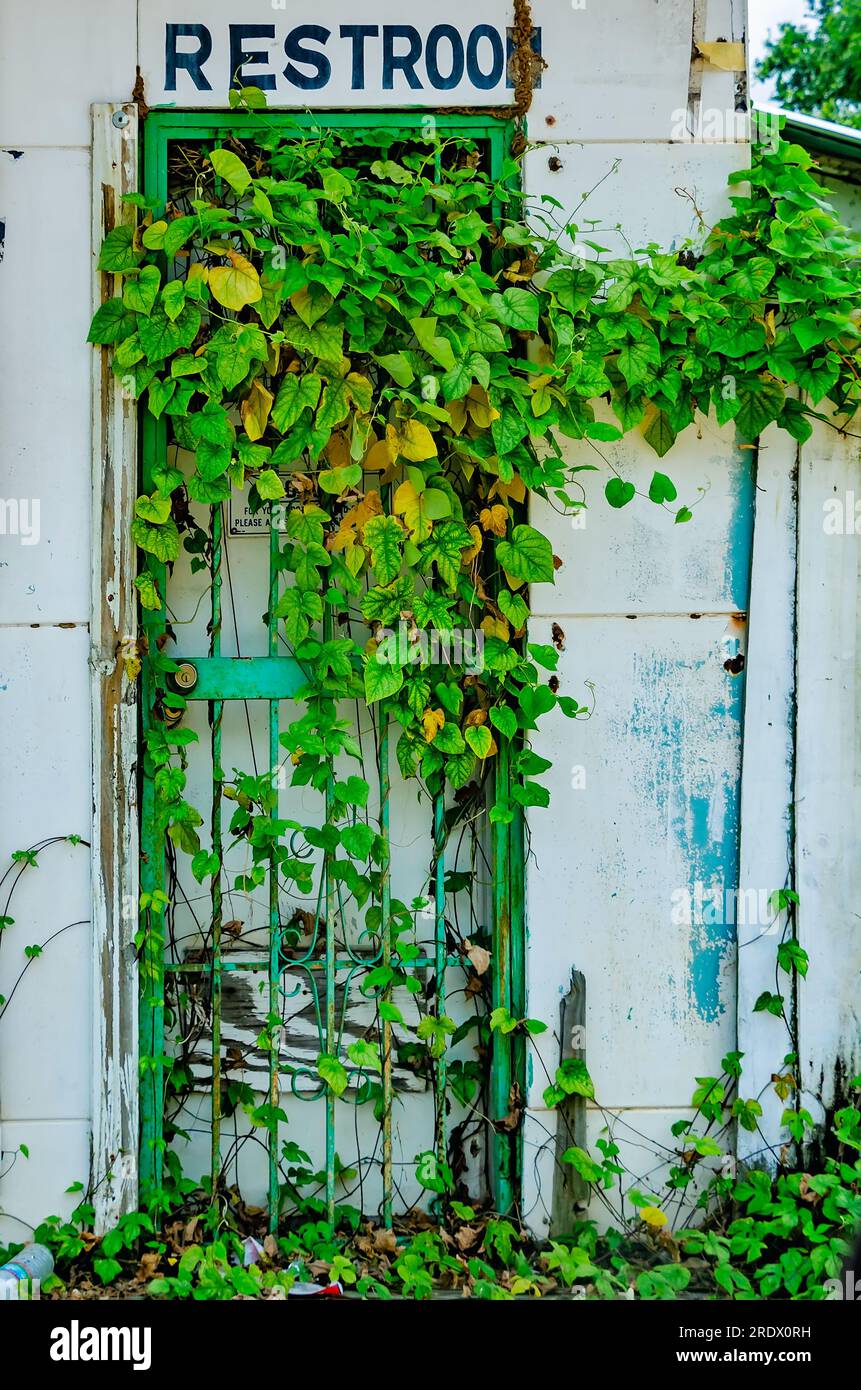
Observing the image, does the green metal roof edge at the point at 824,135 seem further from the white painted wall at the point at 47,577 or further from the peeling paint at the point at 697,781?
the white painted wall at the point at 47,577

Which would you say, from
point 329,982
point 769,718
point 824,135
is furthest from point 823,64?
point 329,982

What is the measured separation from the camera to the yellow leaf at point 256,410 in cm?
277

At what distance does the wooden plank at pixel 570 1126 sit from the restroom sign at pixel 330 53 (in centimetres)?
250

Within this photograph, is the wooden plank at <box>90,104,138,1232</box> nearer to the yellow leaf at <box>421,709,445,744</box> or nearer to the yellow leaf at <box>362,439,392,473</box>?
the yellow leaf at <box>362,439,392,473</box>

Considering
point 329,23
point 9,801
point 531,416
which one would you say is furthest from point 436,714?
point 329,23

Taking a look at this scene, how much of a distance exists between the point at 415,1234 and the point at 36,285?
2.82 meters

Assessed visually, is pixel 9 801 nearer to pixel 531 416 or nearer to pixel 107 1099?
pixel 107 1099

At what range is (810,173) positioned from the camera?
3084mm

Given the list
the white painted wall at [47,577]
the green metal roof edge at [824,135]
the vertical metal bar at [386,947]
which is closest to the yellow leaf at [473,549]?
the vertical metal bar at [386,947]

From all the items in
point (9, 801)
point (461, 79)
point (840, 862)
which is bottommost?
point (840, 862)

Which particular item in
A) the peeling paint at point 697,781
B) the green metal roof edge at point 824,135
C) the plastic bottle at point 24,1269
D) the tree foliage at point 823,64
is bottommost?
the plastic bottle at point 24,1269

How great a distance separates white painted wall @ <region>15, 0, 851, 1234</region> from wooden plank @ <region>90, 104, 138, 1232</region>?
0.18 feet

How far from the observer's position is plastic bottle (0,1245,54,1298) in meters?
2.58

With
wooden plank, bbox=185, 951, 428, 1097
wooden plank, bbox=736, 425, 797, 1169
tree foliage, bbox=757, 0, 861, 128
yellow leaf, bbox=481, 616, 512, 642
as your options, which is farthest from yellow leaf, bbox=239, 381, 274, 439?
tree foliage, bbox=757, 0, 861, 128
